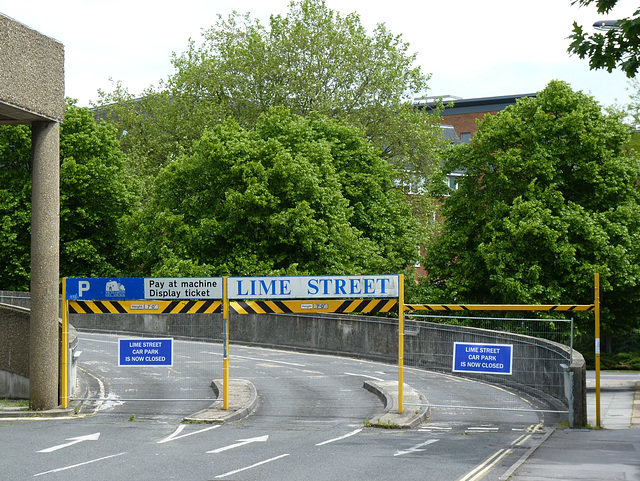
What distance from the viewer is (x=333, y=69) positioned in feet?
172

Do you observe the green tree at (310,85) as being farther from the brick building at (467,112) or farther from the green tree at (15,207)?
the brick building at (467,112)

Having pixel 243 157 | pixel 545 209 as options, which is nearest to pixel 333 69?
pixel 243 157

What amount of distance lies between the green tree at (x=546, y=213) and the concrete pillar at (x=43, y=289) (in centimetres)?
2158

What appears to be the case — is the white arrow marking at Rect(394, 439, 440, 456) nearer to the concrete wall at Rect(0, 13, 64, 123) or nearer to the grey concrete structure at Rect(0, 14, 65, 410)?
the grey concrete structure at Rect(0, 14, 65, 410)

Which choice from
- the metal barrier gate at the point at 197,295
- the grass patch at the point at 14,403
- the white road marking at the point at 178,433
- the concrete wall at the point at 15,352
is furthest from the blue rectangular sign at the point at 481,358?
the grass patch at the point at 14,403

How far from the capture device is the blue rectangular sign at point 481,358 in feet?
54.7

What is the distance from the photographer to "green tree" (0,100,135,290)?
4512 centimetres

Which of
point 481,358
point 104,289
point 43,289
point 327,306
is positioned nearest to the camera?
point 481,358

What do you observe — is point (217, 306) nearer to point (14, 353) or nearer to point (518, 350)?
point (14, 353)

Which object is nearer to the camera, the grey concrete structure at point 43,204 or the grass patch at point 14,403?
the grey concrete structure at point 43,204

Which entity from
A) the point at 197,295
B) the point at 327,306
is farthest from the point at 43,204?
the point at 327,306

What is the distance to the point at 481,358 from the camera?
1680cm

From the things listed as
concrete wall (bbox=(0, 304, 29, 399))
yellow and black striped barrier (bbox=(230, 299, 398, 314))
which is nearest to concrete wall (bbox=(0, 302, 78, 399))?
concrete wall (bbox=(0, 304, 29, 399))

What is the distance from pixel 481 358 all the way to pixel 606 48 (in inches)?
255
